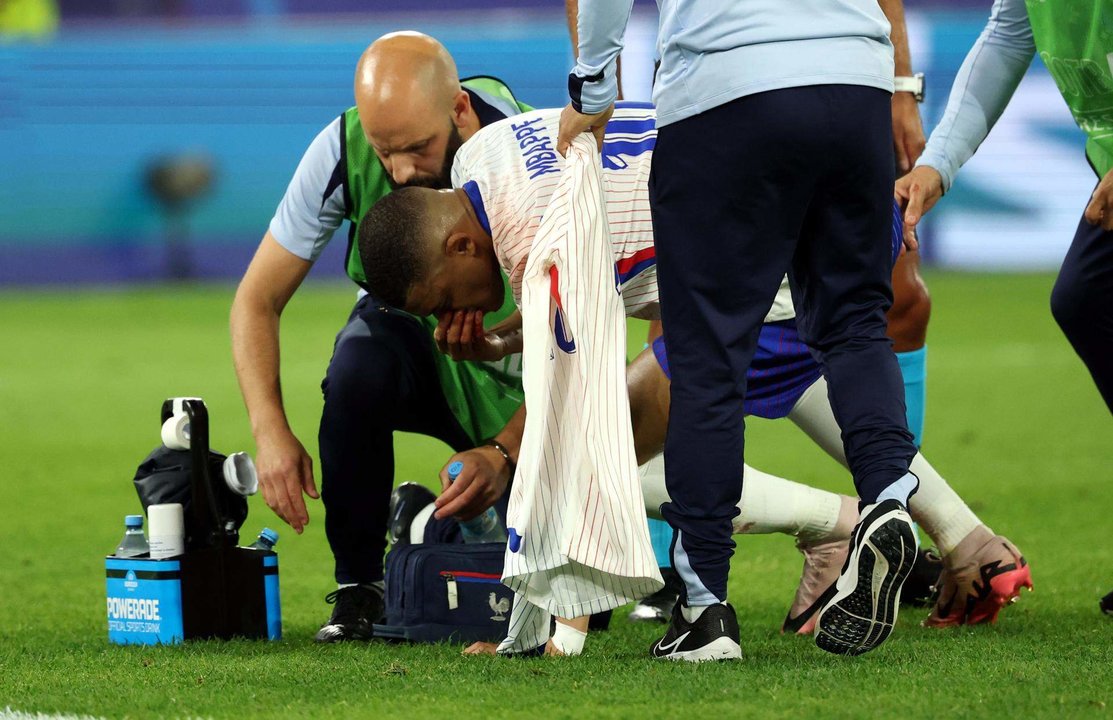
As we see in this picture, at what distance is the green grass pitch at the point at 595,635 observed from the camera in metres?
2.33

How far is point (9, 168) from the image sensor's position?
16.1 metres

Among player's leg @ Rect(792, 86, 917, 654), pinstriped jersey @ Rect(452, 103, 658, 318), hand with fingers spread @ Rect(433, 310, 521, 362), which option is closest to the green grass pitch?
player's leg @ Rect(792, 86, 917, 654)

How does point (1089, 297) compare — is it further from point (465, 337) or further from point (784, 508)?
point (465, 337)

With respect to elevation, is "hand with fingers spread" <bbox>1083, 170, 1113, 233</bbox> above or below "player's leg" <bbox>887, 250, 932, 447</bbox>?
above

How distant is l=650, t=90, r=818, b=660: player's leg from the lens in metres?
2.44

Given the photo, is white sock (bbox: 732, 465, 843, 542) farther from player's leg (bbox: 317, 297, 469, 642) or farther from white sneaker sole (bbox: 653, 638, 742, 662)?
player's leg (bbox: 317, 297, 469, 642)

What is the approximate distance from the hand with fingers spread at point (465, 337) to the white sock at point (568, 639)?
1.84ft

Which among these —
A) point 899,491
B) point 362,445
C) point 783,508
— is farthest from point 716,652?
point 362,445

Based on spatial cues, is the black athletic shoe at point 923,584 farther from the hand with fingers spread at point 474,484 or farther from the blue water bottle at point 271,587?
the blue water bottle at point 271,587

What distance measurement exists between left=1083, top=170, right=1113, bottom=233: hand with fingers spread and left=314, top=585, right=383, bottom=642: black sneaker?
5.53ft

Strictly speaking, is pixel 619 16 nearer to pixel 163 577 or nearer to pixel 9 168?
pixel 163 577

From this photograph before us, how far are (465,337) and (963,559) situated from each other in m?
Result: 1.11

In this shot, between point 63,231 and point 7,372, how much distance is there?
22.4 feet

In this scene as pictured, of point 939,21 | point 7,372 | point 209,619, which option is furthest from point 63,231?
point 209,619
